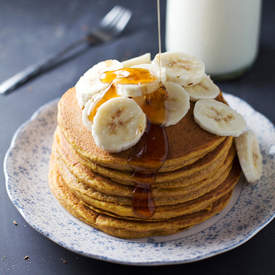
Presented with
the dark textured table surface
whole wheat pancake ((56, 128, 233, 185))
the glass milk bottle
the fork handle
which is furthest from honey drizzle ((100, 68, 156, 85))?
the fork handle

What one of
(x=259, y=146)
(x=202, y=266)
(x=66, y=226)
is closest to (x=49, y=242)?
(x=66, y=226)

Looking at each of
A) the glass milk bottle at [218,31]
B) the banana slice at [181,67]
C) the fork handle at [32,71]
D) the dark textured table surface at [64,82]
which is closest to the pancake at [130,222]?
the dark textured table surface at [64,82]

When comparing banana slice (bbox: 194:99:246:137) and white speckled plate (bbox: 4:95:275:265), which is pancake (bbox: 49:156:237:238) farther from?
banana slice (bbox: 194:99:246:137)

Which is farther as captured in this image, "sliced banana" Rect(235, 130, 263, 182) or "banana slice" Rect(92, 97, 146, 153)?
"sliced banana" Rect(235, 130, 263, 182)

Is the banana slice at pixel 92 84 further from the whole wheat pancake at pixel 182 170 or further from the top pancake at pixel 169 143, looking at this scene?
the whole wheat pancake at pixel 182 170

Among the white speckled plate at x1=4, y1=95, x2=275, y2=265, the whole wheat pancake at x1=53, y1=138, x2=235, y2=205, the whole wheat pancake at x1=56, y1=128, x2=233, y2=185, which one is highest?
the whole wheat pancake at x1=56, y1=128, x2=233, y2=185

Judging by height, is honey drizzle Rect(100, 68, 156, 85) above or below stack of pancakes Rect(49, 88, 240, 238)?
above

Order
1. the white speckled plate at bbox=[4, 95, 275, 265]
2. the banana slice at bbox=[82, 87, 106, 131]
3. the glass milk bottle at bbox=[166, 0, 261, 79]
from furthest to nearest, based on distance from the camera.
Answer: the glass milk bottle at bbox=[166, 0, 261, 79], the banana slice at bbox=[82, 87, 106, 131], the white speckled plate at bbox=[4, 95, 275, 265]
